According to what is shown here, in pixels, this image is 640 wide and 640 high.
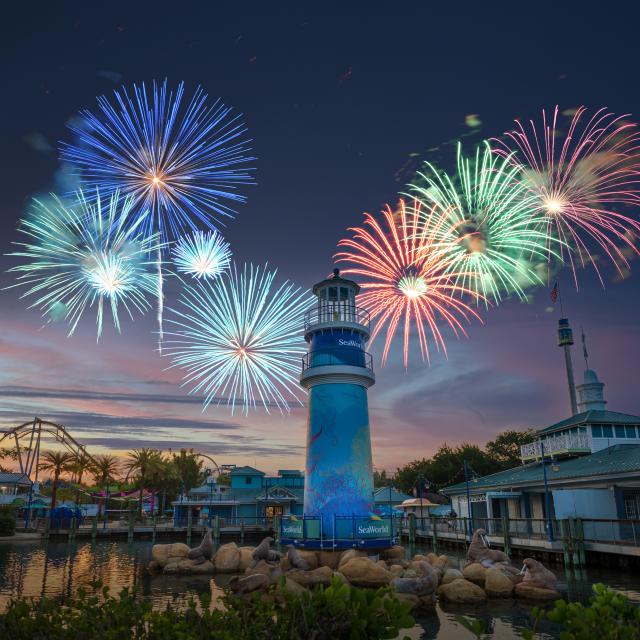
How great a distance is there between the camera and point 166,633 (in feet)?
22.7

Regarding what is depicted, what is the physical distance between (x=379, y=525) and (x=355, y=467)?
3.15 m

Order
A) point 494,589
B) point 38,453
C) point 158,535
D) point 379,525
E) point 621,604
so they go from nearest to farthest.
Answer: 1. point 621,604
2. point 494,589
3. point 379,525
4. point 158,535
5. point 38,453

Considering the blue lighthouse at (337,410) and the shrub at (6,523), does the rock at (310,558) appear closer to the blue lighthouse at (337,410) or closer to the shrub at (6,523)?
the blue lighthouse at (337,410)

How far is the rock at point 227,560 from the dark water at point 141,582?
1632 millimetres

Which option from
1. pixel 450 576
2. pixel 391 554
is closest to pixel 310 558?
pixel 391 554

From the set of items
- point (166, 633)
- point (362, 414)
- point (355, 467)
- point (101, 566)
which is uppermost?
point (362, 414)

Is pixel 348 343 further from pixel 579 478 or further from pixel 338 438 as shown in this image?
pixel 579 478

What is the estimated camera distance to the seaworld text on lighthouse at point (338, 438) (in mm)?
29734

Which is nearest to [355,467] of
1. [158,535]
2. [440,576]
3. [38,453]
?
[440,576]

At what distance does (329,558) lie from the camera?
2870 centimetres

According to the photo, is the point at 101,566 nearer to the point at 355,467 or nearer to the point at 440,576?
the point at 355,467

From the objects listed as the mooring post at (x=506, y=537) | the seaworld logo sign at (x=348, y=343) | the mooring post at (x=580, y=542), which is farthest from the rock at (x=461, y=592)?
the mooring post at (x=506, y=537)

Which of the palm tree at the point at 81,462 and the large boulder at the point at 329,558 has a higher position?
the palm tree at the point at 81,462

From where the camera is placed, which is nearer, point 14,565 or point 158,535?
point 14,565
